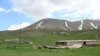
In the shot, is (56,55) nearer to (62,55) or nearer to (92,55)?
(62,55)

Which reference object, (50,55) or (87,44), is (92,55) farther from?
(87,44)

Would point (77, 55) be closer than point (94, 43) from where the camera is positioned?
Yes

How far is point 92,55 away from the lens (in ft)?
159

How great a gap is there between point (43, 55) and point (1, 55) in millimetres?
6545

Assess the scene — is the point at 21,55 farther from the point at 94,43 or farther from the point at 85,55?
the point at 94,43

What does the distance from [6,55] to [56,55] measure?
7832 mm

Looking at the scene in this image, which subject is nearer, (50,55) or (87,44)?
(50,55)

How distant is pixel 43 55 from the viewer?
155 ft

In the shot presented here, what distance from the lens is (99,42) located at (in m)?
85.2

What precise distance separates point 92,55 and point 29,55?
33.1 ft

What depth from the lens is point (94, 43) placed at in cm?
8500

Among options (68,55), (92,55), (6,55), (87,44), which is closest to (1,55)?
(6,55)

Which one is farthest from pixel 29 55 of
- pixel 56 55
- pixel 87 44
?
pixel 87 44

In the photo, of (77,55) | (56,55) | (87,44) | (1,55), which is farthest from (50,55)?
(87,44)
